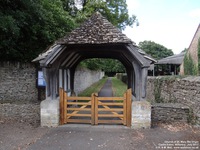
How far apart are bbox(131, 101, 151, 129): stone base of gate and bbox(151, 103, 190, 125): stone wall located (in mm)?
835

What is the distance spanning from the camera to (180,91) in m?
8.71

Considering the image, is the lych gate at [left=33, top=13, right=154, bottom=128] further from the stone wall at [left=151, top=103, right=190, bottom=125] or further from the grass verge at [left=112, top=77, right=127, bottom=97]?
the grass verge at [left=112, top=77, right=127, bottom=97]

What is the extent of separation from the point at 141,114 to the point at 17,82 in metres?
7.83

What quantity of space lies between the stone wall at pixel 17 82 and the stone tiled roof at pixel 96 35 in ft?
17.1

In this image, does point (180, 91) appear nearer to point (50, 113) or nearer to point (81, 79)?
point (50, 113)

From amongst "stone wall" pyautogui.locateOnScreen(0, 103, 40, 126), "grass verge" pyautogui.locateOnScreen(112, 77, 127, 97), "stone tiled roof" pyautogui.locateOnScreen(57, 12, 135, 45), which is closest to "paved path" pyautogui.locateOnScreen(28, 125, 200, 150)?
"stone wall" pyautogui.locateOnScreen(0, 103, 40, 126)

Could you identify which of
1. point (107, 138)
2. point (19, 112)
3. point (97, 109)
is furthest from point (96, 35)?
point (19, 112)

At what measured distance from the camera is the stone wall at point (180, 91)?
728 cm

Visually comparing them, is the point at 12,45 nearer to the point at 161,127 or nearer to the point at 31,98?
the point at 31,98

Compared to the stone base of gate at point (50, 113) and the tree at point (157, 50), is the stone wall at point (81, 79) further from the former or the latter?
the tree at point (157, 50)

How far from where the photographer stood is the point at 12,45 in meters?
10.2

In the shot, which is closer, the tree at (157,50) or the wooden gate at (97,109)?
the wooden gate at (97,109)

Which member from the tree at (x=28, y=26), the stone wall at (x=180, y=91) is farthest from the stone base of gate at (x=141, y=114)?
the tree at (x=28, y=26)

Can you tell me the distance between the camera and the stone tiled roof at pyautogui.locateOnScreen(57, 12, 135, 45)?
21.9 feet
